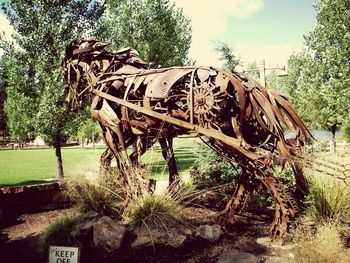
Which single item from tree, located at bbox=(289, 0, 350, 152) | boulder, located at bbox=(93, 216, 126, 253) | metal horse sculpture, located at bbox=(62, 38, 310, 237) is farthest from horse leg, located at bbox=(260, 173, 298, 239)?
tree, located at bbox=(289, 0, 350, 152)

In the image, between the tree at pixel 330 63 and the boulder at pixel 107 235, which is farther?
the tree at pixel 330 63

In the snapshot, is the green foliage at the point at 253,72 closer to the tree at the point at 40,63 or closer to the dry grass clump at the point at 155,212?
the dry grass clump at the point at 155,212

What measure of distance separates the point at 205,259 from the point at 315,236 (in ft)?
5.15

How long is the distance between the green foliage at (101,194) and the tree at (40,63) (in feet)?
15.8

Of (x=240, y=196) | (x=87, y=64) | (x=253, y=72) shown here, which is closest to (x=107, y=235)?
(x=240, y=196)

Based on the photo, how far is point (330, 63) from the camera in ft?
47.9

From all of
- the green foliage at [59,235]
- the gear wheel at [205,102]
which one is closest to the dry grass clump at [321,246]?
the gear wheel at [205,102]

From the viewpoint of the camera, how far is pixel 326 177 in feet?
18.2

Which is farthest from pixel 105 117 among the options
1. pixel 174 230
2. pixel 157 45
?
pixel 157 45

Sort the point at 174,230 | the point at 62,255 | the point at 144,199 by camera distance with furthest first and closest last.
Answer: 1. the point at 144,199
2. the point at 174,230
3. the point at 62,255

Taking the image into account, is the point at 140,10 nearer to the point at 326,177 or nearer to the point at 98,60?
the point at 98,60

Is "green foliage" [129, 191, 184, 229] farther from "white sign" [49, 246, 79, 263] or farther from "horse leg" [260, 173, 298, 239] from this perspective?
"white sign" [49, 246, 79, 263]

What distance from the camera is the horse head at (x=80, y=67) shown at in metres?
6.36

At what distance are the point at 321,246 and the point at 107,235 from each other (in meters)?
2.83
